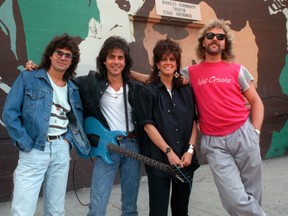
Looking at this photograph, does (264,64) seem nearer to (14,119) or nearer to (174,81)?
(174,81)

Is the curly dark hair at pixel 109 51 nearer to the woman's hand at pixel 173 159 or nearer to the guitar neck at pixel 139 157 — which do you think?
the guitar neck at pixel 139 157

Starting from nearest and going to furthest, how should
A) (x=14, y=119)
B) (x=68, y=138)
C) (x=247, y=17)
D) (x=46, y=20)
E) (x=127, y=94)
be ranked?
(x=14, y=119) → (x=68, y=138) → (x=127, y=94) → (x=46, y=20) → (x=247, y=17)

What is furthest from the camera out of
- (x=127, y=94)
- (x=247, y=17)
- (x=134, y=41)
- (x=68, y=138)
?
(x=247, y=17)

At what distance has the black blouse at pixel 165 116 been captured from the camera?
115 inches

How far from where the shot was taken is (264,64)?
7664 mm

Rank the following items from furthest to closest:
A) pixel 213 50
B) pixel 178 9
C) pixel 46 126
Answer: pixel 178 9
pixel 213 50
pixel 46 126

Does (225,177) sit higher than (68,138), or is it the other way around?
(68,138)

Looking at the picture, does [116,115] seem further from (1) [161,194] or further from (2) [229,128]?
(2) [229,128]

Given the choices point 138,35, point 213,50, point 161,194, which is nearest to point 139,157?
point 161,194

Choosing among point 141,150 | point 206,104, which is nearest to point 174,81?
point 206,104

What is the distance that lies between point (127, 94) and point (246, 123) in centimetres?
114

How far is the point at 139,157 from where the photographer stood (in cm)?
296

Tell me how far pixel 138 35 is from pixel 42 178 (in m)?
3.79

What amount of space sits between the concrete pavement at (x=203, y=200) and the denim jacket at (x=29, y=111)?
1898mm
